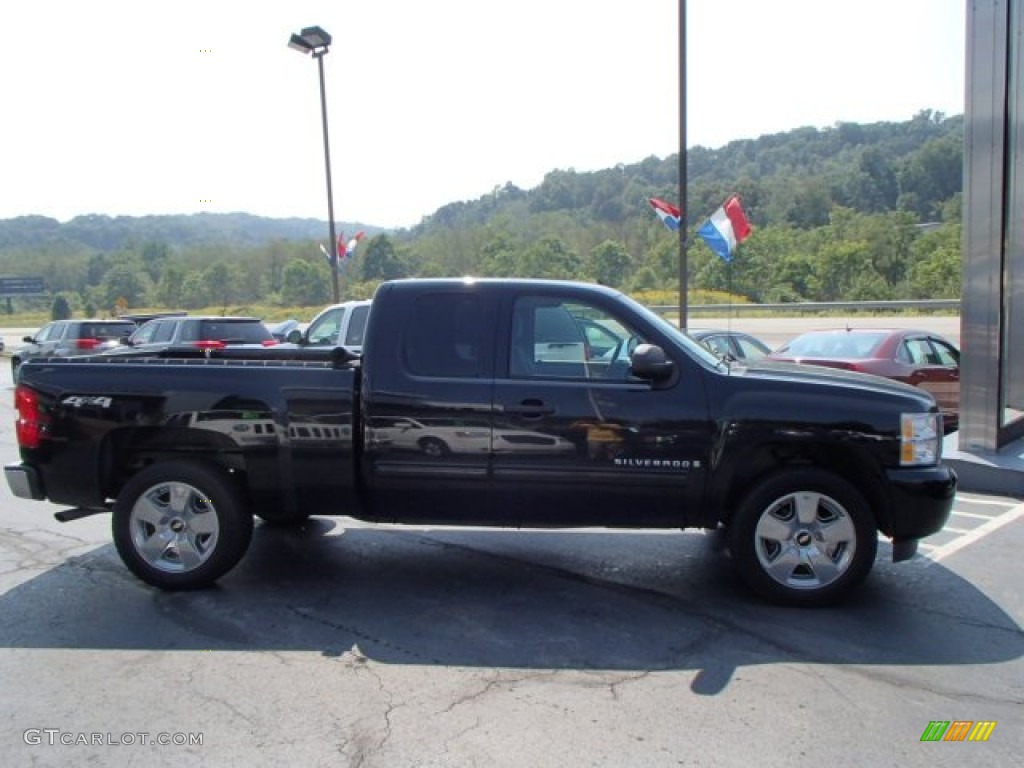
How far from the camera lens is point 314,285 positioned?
67125 mm

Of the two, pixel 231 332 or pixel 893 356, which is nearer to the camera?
pixel 893 356

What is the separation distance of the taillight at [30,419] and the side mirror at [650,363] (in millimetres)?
3738

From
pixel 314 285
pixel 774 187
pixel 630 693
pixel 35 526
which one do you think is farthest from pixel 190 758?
pixel 774 187

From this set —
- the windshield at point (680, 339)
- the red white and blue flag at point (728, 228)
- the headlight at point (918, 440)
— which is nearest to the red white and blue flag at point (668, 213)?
the red white and blue flag at point (728, 228)

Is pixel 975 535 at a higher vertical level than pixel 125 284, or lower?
lower

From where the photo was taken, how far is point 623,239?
71.0 m

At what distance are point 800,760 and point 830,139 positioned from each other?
11921cm

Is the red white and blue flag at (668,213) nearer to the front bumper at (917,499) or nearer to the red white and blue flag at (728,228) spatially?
the red white and blue flag at (728,228)

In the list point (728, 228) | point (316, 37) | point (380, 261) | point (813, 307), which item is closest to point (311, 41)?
point (316, 37)

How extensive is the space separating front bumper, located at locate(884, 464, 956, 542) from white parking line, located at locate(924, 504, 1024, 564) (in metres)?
1.22

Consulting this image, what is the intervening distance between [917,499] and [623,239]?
67942 mm

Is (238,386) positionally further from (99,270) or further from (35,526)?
(99,270)

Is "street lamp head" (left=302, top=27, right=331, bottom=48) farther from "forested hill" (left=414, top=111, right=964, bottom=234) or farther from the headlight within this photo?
"forested hill" (left=414, top=111, right=964, bottom=234)

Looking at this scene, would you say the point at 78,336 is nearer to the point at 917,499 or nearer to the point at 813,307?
the point at 917,499
